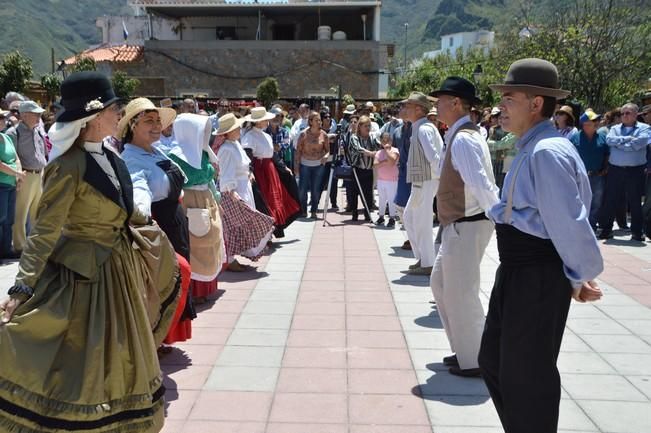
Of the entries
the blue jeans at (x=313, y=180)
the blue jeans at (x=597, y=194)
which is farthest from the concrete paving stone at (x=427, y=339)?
the blue jeans at (x=313, y=180)

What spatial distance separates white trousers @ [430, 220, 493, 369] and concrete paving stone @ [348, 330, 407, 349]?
773 millimetres

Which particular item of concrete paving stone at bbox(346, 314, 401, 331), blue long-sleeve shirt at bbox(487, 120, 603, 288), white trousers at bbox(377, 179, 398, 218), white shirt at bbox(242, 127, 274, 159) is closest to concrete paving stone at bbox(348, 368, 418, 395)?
concrete paving stone at bbox(346, 314, 401, 331)

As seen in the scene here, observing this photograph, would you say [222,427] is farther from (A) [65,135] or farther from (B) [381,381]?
(A) [65,135]

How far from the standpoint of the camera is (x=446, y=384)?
15.0ft

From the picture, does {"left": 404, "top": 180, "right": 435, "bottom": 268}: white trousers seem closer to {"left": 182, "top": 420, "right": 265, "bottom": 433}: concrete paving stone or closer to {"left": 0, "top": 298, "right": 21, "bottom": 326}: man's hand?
{"left": 182, "top": 420, "right": 265, "bottom": 433}: concrete paving stone

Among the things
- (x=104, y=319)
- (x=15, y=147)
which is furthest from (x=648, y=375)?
(x=15, y=147)

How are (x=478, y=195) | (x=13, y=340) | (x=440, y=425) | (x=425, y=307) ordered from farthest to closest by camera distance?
1. (x=425, y=307)
2. (x=478, y=195)
3. (x=440, y=425)
4. (x=13, y=340)

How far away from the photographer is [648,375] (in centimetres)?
472

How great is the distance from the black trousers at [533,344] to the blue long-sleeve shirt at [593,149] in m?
7.80

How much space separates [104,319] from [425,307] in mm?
3774

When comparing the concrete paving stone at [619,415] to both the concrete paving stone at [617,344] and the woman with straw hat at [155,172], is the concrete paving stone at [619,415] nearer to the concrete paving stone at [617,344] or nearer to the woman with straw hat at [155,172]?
the concrete paving stone at [617,344]

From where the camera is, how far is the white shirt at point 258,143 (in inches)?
358

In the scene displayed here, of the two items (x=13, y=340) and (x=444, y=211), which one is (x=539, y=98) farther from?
(x=13, y=340)

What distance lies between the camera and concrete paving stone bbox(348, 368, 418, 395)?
4457 mm
